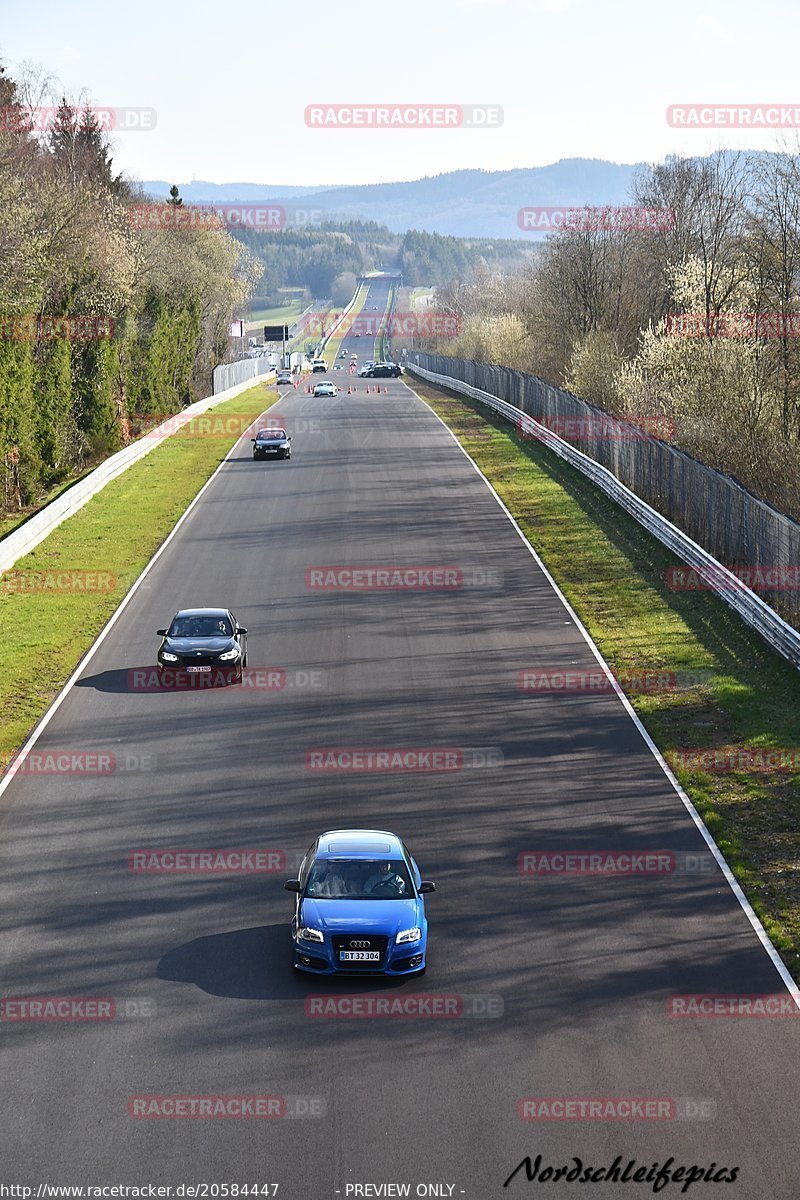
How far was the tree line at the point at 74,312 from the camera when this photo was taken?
1943 inches

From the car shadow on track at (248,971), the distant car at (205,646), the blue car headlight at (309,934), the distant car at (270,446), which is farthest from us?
the distant car at (270,446)

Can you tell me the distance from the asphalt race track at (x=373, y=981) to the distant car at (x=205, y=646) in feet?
2.24

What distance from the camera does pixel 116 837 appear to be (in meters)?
20.4

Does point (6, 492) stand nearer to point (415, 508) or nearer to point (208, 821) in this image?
point (415, 508)

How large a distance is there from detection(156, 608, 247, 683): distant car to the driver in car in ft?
40.2

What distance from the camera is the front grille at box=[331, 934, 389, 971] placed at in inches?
615

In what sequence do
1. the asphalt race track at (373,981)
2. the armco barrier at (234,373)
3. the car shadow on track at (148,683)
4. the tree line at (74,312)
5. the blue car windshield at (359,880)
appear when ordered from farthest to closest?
the armco barrier at (234,373), the tree line at (74,312), the car shadow on track at (148,683), the blue car windshield at (359,880), the asphalt race track at (373,981)

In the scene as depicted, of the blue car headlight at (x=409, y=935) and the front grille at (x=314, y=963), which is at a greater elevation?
the blue car headlight at (x=409, y=935)

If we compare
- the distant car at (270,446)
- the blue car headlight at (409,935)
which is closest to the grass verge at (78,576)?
the distant car at (270,446)

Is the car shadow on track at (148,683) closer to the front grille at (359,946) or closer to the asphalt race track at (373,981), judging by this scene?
the asphalt race track at (373,981)

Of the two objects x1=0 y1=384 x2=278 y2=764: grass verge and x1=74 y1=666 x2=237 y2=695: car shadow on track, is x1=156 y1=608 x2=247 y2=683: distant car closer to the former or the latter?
x1=74 y1=666 x2=237 y2=695: car shadow on track

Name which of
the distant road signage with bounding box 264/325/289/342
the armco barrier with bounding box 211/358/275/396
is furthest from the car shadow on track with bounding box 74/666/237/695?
the distant road signage with bounding box 264/325/289/342

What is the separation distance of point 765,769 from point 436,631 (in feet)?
35.4

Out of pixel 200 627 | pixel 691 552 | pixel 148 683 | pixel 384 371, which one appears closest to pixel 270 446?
pixel 691 552
